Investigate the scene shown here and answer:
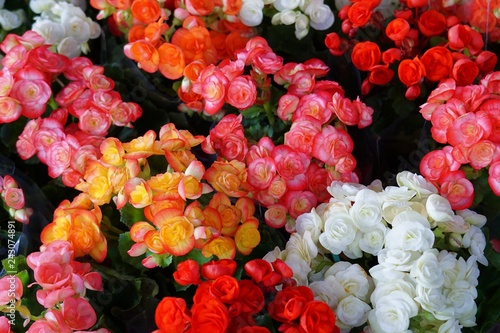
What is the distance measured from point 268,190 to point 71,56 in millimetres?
597

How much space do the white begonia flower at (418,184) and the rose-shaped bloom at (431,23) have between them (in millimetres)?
420

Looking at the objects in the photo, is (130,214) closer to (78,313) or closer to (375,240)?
(78,313)

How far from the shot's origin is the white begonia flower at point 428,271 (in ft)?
2.80

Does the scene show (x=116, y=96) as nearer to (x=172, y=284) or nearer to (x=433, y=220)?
(x=172, y=284)

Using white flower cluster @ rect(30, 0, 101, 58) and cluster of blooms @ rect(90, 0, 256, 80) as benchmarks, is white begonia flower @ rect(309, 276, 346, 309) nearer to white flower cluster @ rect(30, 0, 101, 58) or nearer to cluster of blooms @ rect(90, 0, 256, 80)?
cluster of blooms @ rect(90, 0, 256, 80)

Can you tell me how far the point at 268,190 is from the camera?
104 cm

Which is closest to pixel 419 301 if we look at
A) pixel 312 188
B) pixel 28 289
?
pixel 312 188

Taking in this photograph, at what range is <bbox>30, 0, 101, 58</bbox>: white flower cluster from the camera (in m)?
1.35

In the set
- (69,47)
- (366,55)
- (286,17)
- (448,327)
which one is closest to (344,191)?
(448,327)

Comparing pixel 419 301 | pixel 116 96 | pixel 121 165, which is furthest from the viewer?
pixel 116 96

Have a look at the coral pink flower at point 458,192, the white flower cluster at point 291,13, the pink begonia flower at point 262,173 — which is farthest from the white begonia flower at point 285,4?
the coral pink flower at point 458,192

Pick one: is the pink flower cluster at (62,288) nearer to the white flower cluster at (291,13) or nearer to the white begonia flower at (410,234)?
the white begonia flower at (410,234)

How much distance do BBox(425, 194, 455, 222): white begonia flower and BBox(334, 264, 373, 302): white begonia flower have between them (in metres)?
0.13

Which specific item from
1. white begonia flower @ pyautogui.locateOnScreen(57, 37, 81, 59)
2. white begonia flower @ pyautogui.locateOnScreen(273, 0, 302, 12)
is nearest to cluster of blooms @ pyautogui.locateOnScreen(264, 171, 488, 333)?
white begonia flower @ pyautogui.locateOnScreen(273, 0, 302, 12)
